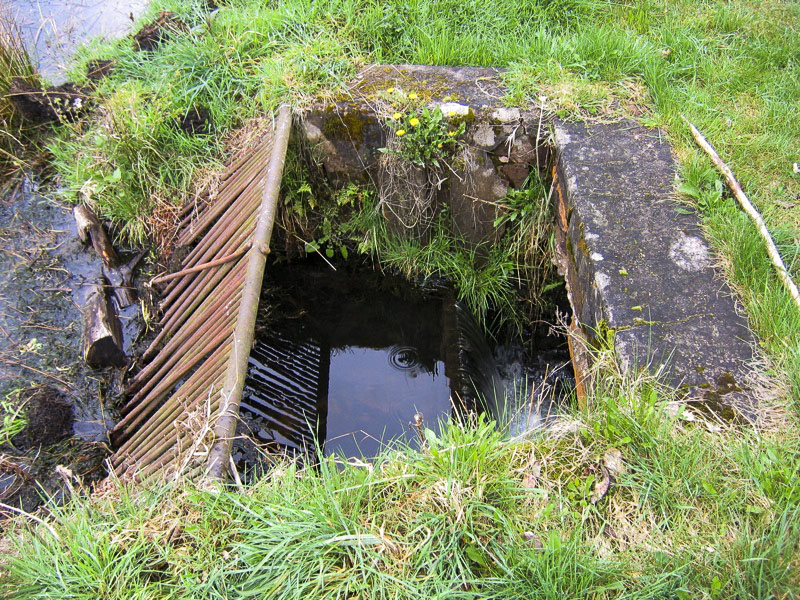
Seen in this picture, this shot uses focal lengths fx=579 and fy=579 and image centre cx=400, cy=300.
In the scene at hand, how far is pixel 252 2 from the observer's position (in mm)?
4281

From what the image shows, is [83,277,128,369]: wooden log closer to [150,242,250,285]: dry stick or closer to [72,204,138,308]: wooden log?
[72,204,138,308]: wooden log

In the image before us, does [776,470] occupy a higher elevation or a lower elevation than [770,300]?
lower

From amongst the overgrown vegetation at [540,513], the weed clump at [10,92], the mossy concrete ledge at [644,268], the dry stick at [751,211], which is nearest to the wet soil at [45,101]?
the weed clump at [10,92]

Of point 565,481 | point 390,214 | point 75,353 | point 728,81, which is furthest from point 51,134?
point 728,81

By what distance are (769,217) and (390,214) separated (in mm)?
2147

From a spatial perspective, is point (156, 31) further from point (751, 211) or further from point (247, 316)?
point (751, 211)

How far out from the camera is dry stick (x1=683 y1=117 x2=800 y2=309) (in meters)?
2.42

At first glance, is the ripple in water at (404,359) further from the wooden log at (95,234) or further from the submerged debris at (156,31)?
the submerged debris at (156,31)

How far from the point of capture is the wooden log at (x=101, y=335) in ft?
10.4

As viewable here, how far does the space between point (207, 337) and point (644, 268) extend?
6.71 ft

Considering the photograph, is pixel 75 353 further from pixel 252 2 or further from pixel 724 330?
pixel 724 330

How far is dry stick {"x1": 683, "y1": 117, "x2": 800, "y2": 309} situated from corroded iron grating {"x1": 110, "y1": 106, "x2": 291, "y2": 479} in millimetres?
2294

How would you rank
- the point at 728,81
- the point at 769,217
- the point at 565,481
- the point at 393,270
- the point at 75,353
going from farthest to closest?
the point at 393,270
the point at 728,81
the point at 75,353
the point at 769,217
the point at 565,481

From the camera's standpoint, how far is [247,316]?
103 inches
